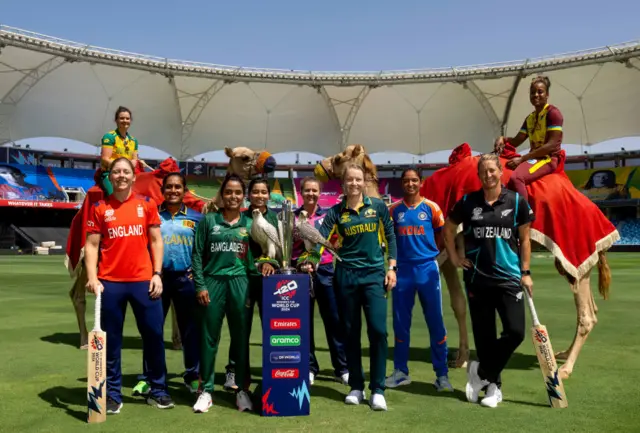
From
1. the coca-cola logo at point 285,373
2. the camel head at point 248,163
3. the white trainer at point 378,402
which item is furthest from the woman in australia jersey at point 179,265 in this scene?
the white trainer at point 378,402

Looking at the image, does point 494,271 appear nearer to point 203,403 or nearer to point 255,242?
point 255,242

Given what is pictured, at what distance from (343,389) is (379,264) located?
3.98 feet

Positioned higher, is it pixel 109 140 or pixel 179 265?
pixel 109 140

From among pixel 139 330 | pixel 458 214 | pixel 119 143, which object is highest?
pixel 119 143

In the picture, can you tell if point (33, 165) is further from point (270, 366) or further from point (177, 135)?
point (270, 366)

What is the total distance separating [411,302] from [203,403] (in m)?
1.96

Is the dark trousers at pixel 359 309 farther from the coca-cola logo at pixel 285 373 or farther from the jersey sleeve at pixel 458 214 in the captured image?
the jersey sleeve at pixel 458 214

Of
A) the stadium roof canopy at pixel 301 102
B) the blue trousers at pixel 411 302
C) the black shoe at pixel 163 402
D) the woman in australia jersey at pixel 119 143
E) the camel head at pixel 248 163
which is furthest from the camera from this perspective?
the stadium roof canopy at pixel 301 102

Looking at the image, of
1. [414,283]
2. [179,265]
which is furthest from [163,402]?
[414,283]

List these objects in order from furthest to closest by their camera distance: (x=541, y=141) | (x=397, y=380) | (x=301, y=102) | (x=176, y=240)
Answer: (x=301, y=102)
(x=541, y=141)
(x=176, y=240)
(x=397, y=380)

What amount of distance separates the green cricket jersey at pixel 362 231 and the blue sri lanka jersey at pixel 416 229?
0.53 meters

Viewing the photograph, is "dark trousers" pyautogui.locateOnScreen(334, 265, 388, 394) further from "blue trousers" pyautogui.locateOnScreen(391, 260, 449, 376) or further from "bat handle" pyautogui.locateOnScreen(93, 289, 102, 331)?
"bat handle" pyautogui.locateOnScreen(93, 289, 102, 331)

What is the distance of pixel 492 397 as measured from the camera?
13.5 feet

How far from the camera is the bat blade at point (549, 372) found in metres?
4.02
